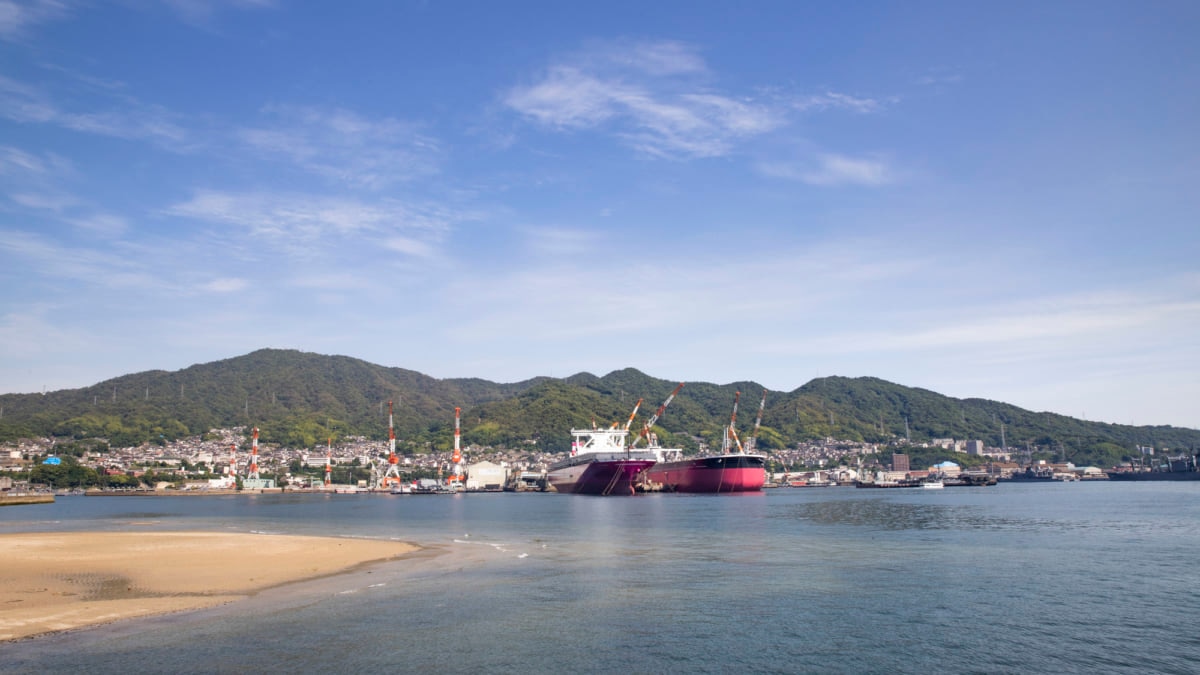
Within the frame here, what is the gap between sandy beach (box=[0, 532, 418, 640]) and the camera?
2547 centimetres

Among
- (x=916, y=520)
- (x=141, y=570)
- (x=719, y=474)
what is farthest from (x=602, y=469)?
(x=141, y=570)

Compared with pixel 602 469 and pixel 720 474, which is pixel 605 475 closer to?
pixel 602 469

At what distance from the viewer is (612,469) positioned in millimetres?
146375

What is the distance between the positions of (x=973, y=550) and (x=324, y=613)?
37448 millimetres

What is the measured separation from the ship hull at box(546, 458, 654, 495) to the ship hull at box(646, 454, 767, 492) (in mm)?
7226

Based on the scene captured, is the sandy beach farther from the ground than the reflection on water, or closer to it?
farther from the ground

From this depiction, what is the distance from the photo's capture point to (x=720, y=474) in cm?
14762

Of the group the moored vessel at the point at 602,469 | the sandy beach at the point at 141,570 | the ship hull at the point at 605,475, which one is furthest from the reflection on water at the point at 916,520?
the moored vessel at the point at 602,469

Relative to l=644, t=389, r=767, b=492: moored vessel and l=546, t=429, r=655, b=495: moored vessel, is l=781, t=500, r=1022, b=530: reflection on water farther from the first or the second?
l=546, t=429, r=655, b=495: moored vessel

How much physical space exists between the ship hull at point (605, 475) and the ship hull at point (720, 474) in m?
7.23

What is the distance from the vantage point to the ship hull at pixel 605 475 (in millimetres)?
146125

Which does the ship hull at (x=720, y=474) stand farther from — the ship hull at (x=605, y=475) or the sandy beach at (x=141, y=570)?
the sandy beach at (x=141, y=570)

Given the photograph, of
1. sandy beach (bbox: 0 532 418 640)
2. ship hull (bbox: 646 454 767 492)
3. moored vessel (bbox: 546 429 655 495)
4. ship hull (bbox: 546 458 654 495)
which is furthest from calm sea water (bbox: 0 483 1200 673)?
ship hull (bbox: 646 454 767 492)

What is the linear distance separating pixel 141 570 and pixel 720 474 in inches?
4787
